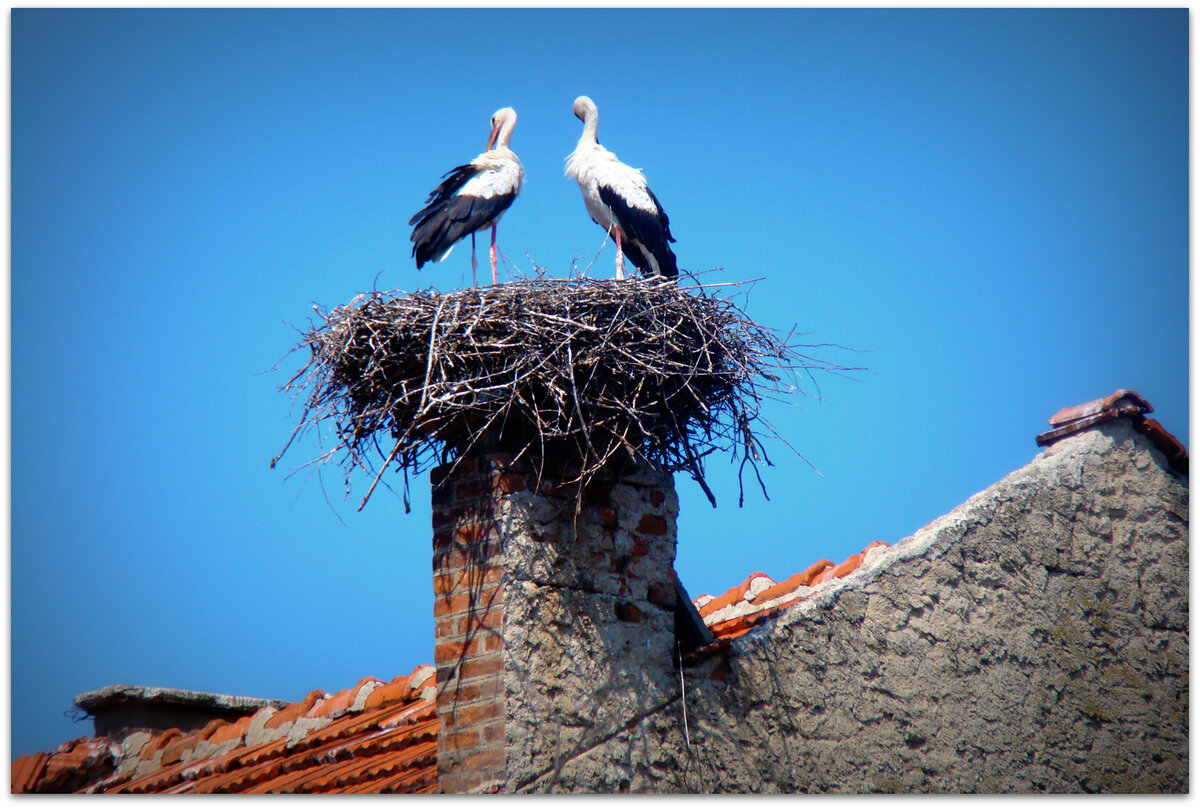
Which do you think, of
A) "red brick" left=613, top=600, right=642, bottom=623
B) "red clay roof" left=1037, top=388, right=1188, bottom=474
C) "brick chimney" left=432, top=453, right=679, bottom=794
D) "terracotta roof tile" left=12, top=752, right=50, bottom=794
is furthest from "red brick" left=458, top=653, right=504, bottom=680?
"terracotta roof tile" left=12, top=752, right=50, bottom=794

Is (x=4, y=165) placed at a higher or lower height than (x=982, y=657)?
higher

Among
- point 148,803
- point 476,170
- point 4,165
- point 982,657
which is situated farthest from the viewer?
point 476,170

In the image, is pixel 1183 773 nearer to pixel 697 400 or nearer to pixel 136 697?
pixel 697 400

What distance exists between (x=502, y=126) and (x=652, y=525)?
496cm

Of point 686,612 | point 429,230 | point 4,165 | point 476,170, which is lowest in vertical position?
Answer: point 686,612

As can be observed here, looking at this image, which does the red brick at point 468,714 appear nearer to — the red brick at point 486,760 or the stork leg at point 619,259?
the red brick at point 486,760

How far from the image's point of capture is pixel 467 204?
7.80m

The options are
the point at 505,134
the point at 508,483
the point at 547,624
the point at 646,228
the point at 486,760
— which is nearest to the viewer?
the point at 486,760

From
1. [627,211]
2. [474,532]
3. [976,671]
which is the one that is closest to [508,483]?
[474,532]

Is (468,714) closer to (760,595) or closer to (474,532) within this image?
(474,532)

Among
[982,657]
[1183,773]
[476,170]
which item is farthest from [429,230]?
[1183,773]

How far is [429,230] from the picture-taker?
7.65m

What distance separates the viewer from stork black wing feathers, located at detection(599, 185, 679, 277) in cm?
800

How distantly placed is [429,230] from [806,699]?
4043mm
